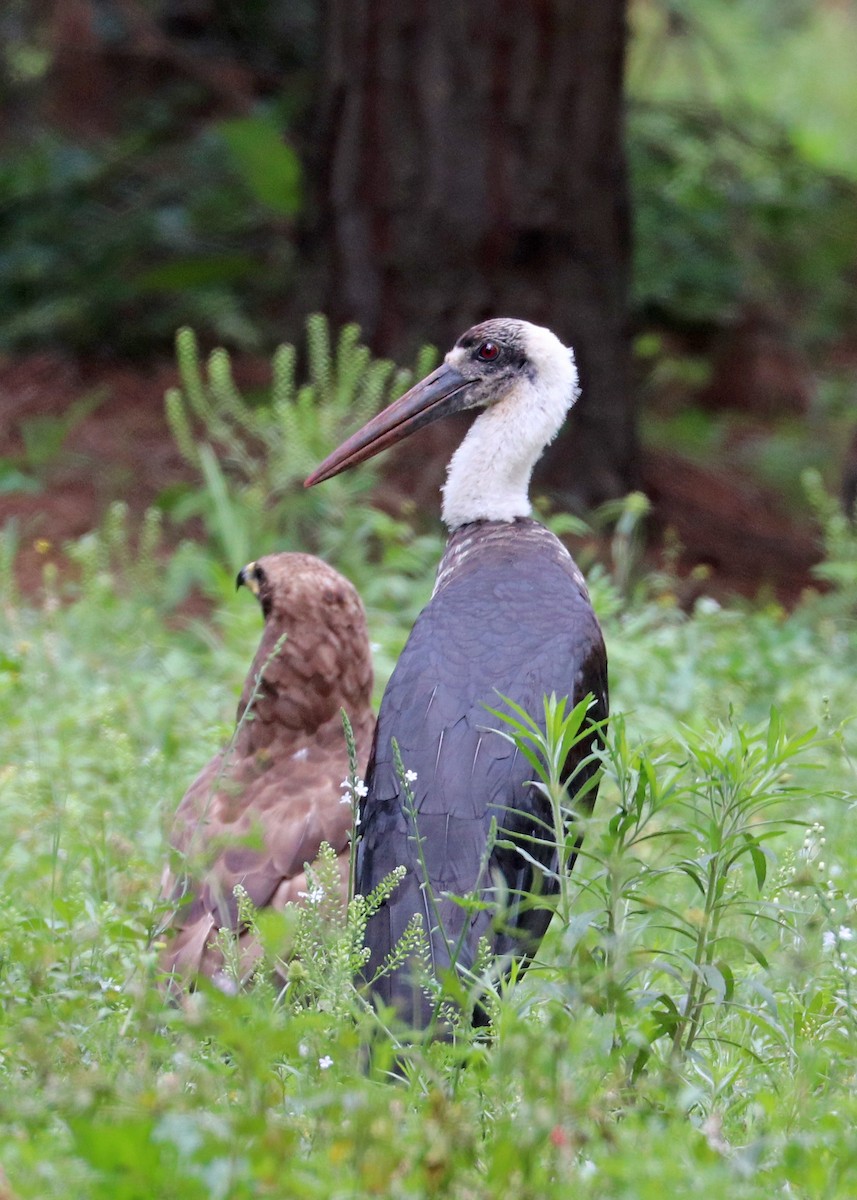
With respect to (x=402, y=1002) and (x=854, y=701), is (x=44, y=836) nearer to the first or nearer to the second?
(x=402, y=1002)

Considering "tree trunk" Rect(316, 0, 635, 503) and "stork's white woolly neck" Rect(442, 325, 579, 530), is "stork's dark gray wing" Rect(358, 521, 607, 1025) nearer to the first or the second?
"stork's white woolly neck" Rect(442, 325, 579, 530)

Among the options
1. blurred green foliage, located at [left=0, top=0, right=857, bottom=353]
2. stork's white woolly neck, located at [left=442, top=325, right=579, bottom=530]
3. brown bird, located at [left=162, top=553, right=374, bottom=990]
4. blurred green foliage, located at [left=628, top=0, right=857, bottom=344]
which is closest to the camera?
brown bird, located at [left=162, top=553, right=374, bottom=990]

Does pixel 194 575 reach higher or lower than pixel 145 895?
lower

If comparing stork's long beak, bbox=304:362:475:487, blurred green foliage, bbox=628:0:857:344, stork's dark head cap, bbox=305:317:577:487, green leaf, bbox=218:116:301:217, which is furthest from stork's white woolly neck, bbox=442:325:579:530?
blurred green foliage, bbox=628:0:857:344

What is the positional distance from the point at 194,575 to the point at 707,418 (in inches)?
166

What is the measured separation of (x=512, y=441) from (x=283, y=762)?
1029 mm

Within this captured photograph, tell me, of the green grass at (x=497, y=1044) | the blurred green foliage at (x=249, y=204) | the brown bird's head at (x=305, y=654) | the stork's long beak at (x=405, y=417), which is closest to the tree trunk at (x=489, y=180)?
the blurred green foliage at (x=249, y=204)

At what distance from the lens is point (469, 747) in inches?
127

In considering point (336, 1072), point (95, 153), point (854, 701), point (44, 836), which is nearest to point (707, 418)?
point (95, 153)

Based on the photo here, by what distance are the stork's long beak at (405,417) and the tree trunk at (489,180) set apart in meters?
2.45

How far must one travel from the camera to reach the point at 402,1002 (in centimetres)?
288

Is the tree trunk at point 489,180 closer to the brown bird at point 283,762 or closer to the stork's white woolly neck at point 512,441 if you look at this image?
the stork's white woolly neck at point 512,441

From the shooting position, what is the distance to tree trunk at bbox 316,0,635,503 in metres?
6.85

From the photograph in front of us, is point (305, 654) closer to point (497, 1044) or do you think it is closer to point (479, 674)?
point (479, 674)
